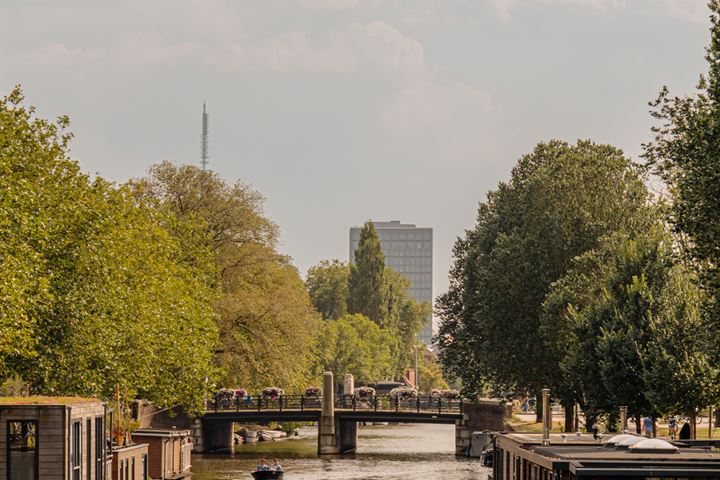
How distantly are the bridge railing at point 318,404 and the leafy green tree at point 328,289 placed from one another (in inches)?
3214

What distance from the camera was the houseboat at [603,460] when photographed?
30.0 meters

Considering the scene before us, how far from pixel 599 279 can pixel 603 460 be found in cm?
3937

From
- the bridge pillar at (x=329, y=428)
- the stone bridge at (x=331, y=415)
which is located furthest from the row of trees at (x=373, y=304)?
the bridge pillar at (x=329, y=428)

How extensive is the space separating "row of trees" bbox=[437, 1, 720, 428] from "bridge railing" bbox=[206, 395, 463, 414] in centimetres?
913

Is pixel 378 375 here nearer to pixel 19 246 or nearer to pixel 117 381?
pixel 117 381

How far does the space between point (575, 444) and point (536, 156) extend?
49285 mm

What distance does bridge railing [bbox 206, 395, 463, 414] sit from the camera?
98.0 m

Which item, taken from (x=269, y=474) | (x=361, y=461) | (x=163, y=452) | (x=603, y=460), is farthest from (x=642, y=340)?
(x=603, y=460)

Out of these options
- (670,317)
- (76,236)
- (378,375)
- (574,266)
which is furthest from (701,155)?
(378,375)

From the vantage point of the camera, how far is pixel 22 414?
41.4 metres

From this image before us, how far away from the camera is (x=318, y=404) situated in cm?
10006

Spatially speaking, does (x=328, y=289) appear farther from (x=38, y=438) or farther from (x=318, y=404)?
(x=38, y=438)

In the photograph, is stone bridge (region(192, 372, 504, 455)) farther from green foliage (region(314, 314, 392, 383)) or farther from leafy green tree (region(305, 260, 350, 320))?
leafy green tree (region(305, 260, 350, 320))

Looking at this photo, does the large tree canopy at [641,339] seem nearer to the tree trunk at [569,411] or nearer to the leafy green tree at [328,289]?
the tree trunk at [569,411]
